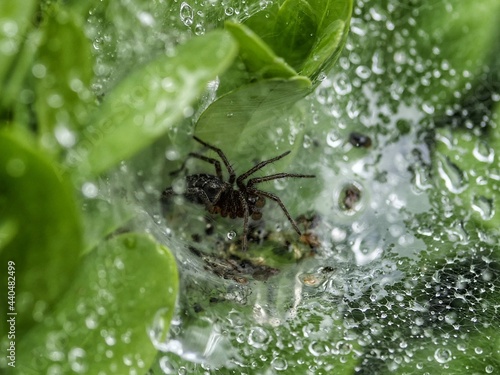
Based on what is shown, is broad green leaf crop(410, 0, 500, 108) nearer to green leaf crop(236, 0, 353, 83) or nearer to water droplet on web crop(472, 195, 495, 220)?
water droplet on web crop(472, 195, 495, 220)

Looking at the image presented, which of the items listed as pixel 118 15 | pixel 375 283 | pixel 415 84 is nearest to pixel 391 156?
pixel 415 84

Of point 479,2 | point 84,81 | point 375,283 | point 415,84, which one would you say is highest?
point 84,81

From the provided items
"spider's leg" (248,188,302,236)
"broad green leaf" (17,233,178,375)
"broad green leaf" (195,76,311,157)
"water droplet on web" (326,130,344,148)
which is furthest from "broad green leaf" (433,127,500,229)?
"broad green leaf" (17,233,178,375)

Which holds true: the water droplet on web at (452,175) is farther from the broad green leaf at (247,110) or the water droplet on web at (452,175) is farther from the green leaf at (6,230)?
the green leaf at (6,230)

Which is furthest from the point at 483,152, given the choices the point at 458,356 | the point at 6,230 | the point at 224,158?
the point at 6,230

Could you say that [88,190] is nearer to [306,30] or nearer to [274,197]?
[306,30]

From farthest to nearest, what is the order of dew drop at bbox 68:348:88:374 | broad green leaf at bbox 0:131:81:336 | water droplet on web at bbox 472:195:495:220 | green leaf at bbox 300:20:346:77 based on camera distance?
water droplet on web at bbox 472:195:495:220
green leaf at bbox 300:20:346:77
dew drop at bbox 68:348:88:374
broad green leaf at bbox 0:131:81:336

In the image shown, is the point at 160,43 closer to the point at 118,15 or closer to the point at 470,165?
the point at 118,15
